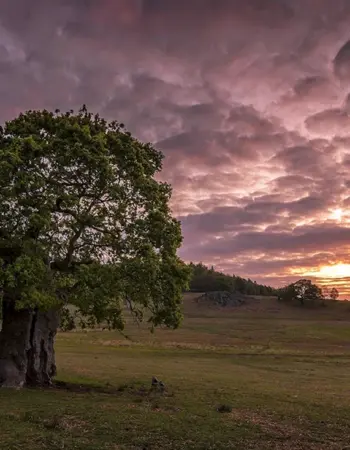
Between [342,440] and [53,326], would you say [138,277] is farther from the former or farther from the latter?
[342,440]

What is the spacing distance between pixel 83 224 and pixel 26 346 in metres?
8.99

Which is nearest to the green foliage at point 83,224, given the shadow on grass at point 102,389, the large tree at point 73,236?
the large tree at point 73,236

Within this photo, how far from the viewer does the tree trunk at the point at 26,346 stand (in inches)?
1182

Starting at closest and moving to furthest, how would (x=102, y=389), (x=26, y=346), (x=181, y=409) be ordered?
(x=181, y=409), (x=26, y=346), (x=102, y=389)

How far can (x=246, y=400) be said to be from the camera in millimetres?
30000

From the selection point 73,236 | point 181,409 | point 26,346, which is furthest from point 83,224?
point 181,409

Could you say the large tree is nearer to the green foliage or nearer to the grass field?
the green foliage

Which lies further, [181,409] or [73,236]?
[73,236]

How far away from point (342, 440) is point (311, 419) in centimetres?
435

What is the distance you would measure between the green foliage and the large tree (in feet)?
0.23

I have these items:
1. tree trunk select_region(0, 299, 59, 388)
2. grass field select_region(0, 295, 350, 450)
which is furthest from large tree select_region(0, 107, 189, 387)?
grass field select_region(0, 295, 350, 450)

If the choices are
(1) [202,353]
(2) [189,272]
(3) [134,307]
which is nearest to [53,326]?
(3) [134,307]

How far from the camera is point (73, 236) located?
32344mm

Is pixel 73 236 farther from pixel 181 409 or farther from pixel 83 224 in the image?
pixel 181 409
